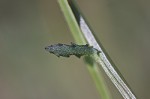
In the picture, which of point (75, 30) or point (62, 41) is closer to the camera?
point (75, 30)

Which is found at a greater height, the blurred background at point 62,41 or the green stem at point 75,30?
the blurred background at point 62,41

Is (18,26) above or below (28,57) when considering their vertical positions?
above

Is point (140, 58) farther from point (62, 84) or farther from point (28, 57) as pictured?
point (28, 57)

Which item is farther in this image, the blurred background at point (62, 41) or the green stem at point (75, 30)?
the blurred background at point (62, 41)

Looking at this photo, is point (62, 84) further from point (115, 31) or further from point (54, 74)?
point (115, 31)

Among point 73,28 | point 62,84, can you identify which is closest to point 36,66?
point 62,84

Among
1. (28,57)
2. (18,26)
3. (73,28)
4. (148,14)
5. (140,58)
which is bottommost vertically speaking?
(73,28)

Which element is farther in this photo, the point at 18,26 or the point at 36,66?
the point at 18,26

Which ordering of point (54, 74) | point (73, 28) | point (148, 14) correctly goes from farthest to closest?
1. point (54, 74)
2. point (148, 14)
3. point (73, 28)

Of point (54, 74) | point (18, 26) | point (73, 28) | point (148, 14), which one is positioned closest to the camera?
point (73, 28)
